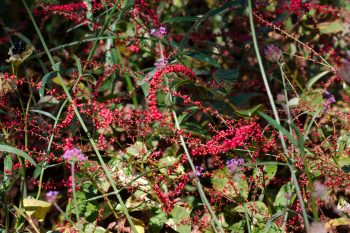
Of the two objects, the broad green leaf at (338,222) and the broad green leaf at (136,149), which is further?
the broad green leaf at (136,149)

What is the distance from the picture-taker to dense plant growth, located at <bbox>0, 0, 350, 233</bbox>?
1.61 metres

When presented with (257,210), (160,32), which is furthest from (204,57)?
(257,210)

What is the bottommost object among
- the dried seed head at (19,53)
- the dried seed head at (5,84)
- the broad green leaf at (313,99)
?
the broad green leaf at (313,99)

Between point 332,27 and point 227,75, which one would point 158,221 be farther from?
point 332,27

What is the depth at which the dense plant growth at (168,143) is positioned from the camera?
1.61 meters

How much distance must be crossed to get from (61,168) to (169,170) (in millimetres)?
610

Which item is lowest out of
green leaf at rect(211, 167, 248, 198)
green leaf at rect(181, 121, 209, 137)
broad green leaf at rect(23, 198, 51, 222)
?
green leaf at rect(211, 167, 248, 198)

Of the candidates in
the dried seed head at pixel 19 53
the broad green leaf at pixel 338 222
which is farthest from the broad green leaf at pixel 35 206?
the broad green leaf at pixel 338 222

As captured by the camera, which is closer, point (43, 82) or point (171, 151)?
point (43, 82)

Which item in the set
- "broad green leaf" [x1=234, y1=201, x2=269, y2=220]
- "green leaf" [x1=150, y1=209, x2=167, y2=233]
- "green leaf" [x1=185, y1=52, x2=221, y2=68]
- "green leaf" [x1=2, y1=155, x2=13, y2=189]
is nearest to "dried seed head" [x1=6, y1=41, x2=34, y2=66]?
"green leaf" [x1=2, y1=155, x2=13, y2=189]

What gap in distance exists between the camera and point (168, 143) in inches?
79.1

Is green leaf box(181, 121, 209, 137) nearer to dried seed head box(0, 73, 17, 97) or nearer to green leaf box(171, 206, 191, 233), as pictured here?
green leaf box(171, 206, 191, 233)

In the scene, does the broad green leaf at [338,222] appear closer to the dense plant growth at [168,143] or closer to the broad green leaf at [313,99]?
the dense plant growth at [168,143]

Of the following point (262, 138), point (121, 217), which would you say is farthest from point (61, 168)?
point (262, 138)
